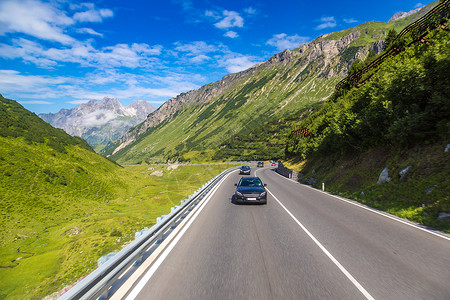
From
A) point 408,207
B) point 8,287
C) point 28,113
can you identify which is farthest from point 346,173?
point 28,113

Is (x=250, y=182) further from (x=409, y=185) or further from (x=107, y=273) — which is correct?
(x=107, y=273)

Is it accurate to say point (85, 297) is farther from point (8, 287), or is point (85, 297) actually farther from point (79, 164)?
point (79, 164)

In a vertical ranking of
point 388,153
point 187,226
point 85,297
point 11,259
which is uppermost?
point 388,153

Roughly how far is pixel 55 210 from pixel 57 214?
591mm

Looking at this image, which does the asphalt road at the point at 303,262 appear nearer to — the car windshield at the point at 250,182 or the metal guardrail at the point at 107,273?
the metal guardrail at the point at 107,273

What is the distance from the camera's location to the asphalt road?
12.8 feet

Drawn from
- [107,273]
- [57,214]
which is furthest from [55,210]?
[107,273]

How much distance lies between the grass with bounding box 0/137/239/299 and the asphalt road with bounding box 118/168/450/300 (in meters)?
7.30

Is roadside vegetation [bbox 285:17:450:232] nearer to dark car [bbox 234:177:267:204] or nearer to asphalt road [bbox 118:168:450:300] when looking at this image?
asphalt road [bbox 118:168:450:300]

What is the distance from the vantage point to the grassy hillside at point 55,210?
10.6 metres

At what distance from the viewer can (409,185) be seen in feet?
36.8

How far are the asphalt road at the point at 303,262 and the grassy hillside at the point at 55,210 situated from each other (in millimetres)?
7221

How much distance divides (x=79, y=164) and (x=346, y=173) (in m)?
31.5

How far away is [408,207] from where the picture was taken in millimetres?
9852
